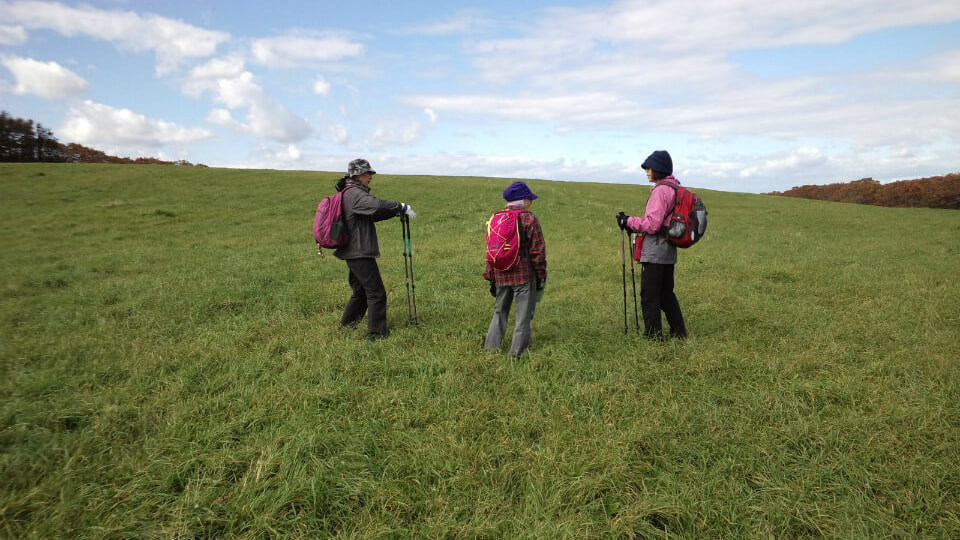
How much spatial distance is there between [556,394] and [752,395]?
6.88ft

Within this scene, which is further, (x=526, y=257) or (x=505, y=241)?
(x=526, y=257)

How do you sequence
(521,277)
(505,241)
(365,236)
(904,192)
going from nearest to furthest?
(505,241)
(521,277)
(365,236)
(904,192)

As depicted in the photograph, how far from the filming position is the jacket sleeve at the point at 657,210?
6402mm

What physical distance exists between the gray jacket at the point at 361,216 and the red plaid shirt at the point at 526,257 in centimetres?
182

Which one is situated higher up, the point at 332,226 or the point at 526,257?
the point at 332,226

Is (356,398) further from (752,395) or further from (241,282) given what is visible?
(241,282)

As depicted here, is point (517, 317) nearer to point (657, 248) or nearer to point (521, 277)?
point (521, 277)

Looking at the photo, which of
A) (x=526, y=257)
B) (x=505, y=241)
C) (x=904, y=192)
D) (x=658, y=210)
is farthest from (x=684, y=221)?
(x=904, y=192)

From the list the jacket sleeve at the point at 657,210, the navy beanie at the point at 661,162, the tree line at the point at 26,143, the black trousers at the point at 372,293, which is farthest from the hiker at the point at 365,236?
the tree line at the point at 26,143

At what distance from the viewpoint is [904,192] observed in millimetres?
47719

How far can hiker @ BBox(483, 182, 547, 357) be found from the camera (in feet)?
20.3

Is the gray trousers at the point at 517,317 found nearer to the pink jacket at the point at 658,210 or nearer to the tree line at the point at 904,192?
the pink jacket at the point at 658,210

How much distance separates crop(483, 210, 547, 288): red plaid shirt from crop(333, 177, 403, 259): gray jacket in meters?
1.82

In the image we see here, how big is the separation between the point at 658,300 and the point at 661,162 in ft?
6.29
